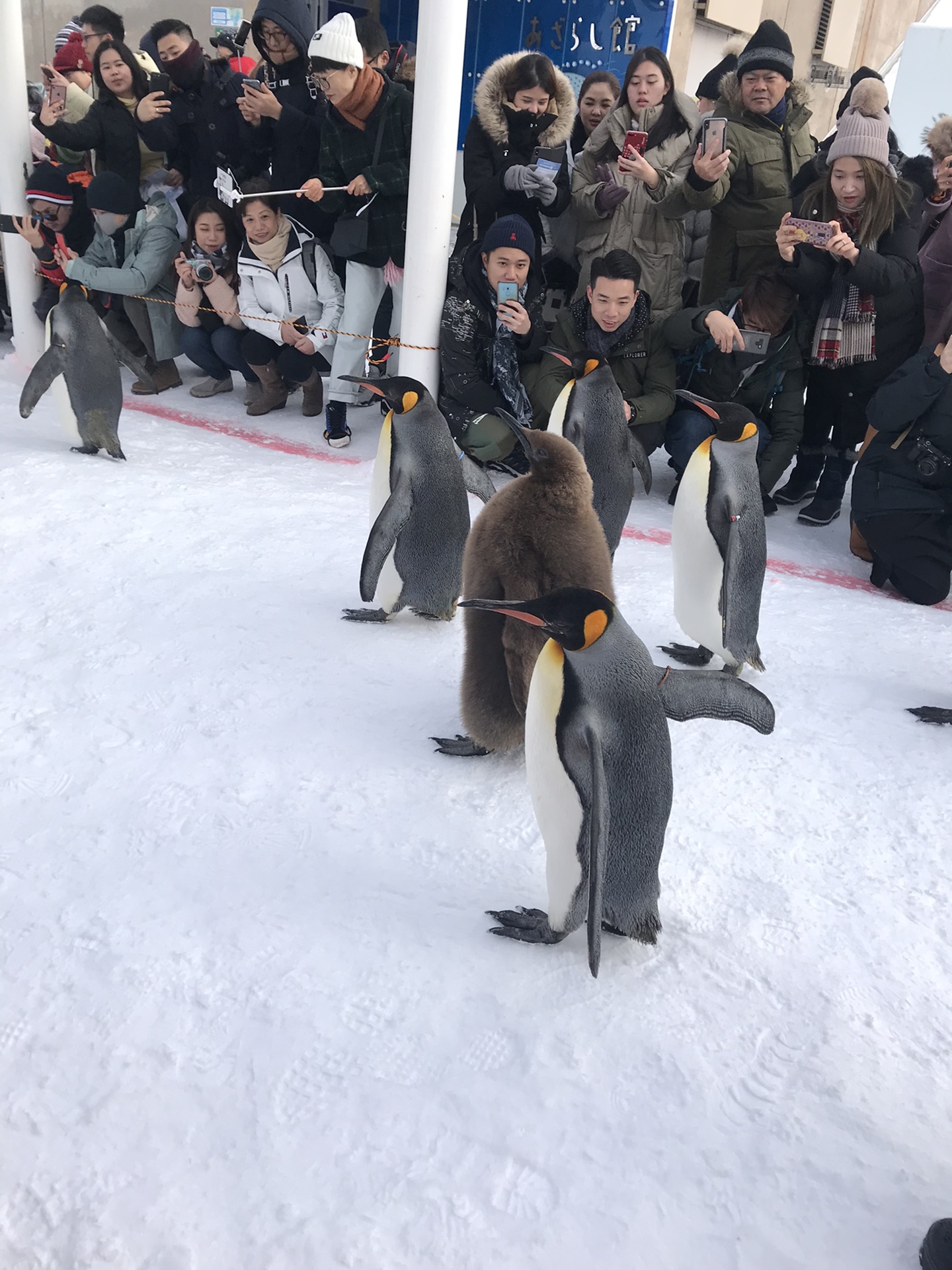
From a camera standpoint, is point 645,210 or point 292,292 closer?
point 645,210

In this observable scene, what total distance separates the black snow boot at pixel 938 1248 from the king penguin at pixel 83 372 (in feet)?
9.55

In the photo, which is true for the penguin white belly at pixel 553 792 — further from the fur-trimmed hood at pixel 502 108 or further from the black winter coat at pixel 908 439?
the fur-trimmed hood at pixel 502 108

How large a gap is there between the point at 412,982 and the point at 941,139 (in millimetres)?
3136

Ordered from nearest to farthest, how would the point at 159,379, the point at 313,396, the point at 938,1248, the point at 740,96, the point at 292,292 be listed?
the point at 938,1248 → the point at 740,96 → the point at 292,292 → the point at 313,396 → the point at 159,379

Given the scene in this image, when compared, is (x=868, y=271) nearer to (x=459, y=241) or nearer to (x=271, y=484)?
(x=459, y=241)

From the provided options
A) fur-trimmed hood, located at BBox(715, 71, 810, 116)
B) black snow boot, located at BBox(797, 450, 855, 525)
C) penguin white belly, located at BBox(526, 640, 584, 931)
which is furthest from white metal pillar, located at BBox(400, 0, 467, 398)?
penguin white belly, located at BBox(526, 640, 584, 931)

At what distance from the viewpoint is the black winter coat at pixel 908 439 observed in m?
2.41

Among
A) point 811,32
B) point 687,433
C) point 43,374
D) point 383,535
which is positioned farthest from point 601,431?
point 811,32

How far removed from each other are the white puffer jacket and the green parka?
128 centimetres

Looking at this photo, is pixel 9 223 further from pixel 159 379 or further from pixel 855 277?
pixel 855 277

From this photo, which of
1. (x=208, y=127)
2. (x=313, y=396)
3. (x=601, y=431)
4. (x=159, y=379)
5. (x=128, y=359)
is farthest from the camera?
(x=159, y=379)

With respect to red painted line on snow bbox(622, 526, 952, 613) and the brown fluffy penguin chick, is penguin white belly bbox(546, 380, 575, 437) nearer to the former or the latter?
red painted line on snow bbox(622, 526, 952, 613)

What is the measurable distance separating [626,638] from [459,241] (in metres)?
2.72

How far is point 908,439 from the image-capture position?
2488 mm
